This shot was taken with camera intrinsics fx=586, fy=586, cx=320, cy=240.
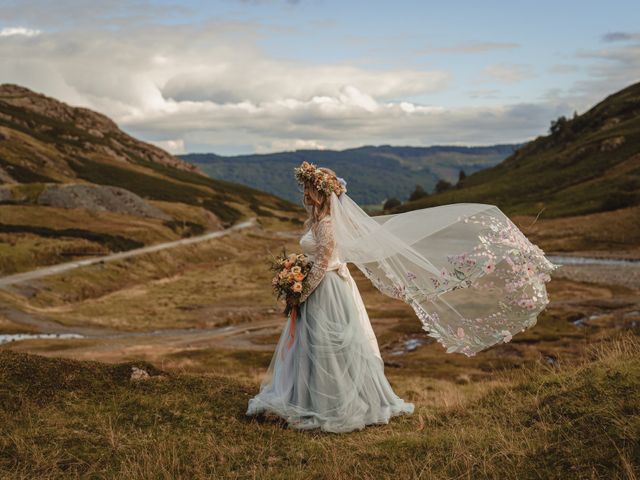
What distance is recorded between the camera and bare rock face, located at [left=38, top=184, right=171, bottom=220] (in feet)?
362

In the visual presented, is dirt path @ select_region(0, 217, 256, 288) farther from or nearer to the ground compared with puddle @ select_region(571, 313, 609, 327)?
farther from the ground

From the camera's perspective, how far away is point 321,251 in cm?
1162

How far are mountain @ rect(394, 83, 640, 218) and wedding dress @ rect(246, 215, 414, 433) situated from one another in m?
107

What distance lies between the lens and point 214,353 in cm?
3866

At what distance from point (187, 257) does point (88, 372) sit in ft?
291

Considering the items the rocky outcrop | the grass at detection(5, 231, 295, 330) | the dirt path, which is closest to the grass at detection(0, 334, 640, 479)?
the grass at detection(5, 231, 295, 330)

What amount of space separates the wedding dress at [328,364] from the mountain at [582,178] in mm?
106780

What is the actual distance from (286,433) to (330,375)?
1447mm

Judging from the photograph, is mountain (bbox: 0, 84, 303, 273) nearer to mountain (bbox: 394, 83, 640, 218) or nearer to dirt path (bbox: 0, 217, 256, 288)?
dirt path (bbox: 0, 217, 256, 288)

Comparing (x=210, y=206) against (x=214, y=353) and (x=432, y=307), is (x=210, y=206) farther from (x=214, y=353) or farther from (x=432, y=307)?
(x=432, y=307)

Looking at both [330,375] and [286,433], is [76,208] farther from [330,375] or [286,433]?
[286,433]

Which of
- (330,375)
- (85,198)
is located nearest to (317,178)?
(330,375)

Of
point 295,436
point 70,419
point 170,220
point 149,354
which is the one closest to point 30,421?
point 70,419

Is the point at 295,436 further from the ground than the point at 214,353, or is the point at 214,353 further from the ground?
the point at 295,436
